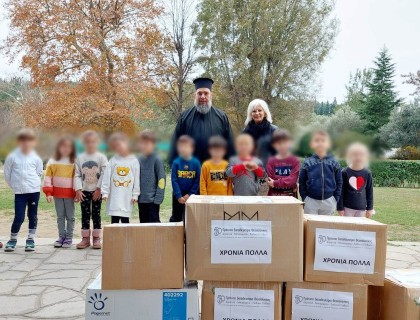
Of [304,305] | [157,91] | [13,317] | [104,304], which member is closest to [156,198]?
[13,317]

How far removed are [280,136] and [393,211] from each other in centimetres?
573

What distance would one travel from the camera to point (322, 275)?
216 cm

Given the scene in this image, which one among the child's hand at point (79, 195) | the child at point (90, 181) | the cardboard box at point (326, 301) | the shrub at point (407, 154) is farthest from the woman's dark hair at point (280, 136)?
the shrub at point (407, 154)

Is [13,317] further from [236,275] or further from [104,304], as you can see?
[236,275]

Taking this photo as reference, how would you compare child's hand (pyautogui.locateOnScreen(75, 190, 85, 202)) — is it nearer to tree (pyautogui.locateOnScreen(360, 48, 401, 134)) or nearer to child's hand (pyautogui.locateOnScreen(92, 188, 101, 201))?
child's hand (pyautogui.locateOnScreen(92, 188, 101, 201))

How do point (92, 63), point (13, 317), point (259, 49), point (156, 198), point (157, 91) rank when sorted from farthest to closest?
point (259, 49), point (157, 91), point (92, 63), point (156, 198), point (13, 317)

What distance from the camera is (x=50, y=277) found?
146 inches

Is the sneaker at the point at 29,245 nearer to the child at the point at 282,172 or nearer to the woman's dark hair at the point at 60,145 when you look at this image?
the woman's dark hair at the point at 60,145

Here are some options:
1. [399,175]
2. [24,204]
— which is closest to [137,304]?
[24,204]

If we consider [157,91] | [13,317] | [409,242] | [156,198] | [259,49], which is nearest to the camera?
[13,317]

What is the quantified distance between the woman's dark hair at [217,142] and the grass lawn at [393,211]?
3327 mm

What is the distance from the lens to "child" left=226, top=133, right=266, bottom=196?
331 centimetres

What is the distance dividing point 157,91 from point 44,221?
6845 millimetres

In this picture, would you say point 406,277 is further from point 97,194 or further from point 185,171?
point 97,194
